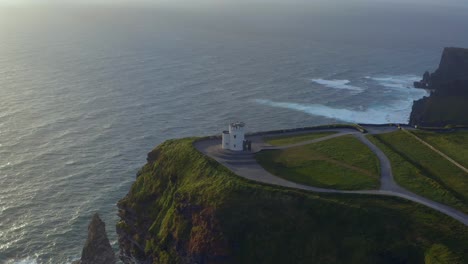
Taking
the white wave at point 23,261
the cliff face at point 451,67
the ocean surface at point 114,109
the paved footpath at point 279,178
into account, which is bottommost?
the white wave at point 23,261

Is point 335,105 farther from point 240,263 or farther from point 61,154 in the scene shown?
point 240,263

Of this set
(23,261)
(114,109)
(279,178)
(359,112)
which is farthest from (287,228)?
(359,112)

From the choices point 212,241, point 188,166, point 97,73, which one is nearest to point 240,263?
point 212,241

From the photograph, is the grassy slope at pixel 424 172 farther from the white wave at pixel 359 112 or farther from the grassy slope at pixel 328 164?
the white wave at pixel 359 112

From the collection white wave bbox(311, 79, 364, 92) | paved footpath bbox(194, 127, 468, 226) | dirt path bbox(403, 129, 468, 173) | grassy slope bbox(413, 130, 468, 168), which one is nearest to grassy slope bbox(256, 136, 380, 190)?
paved footpath bbox(194, 127, 468, 226)

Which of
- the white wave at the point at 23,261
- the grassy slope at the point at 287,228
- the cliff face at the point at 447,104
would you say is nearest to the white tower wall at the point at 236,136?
the grassy slope at the point at 287,228
